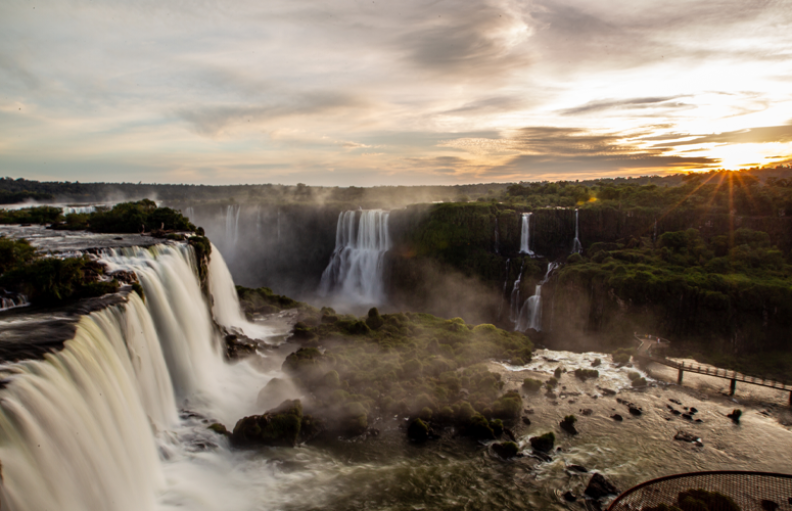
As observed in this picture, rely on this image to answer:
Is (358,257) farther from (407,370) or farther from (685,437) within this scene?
(685,437)

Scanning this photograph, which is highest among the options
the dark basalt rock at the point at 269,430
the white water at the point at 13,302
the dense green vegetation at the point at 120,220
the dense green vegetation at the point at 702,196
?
the dense green vegetation at the point at 702,196

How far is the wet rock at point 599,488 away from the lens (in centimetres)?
1398

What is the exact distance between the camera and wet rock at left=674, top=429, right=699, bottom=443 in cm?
1745

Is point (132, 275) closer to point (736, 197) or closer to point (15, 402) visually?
point (15, 402)

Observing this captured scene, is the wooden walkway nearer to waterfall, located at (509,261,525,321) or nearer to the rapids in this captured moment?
the rapids

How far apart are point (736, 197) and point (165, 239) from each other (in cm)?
Result: 5046

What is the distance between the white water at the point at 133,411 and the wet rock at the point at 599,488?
1055 cm

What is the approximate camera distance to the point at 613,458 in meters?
16.2

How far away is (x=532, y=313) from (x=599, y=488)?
25624 mm

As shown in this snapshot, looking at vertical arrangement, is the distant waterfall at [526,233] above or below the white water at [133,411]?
above

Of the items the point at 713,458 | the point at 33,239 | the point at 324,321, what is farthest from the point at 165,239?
the point at 713,458

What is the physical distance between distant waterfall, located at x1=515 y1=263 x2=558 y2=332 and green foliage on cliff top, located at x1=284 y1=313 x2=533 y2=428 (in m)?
8.99

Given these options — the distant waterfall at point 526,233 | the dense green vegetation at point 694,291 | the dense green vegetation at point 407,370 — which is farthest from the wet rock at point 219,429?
the distant waterfall at point 526,233

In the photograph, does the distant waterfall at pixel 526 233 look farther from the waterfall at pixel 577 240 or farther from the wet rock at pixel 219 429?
the wet rock at pixel 219 429
